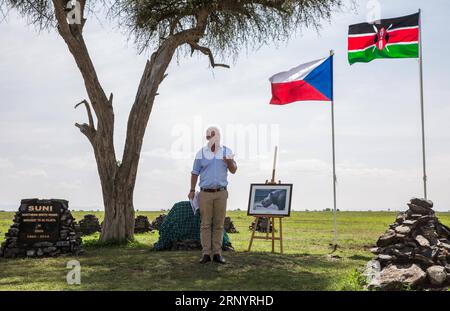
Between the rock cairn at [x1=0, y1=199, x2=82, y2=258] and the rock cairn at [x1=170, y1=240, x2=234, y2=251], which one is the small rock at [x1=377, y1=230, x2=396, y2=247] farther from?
the rock cairn at [x1=0, y1=199, x2=82, y2=258]

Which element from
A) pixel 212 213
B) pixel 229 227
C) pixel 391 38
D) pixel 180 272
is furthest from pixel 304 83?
pixel 229 227

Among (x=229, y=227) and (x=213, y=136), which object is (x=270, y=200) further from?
(x=229, y=227)

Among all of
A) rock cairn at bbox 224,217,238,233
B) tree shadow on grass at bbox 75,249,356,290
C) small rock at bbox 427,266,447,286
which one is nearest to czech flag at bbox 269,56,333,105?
tree shadow on grass at bbox 75,249,356,290

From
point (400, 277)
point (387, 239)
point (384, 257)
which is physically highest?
point (387, 239)

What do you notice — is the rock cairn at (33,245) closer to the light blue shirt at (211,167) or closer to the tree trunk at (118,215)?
the tree trunk at (118,215)

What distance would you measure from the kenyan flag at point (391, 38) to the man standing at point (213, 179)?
677 centimetres

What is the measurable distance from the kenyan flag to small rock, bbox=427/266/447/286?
25.4ft

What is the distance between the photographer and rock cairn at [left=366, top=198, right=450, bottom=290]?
8484 millimetres

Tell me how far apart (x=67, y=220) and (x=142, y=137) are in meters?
3.71

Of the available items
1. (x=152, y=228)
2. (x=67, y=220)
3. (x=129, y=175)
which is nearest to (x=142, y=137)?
(x=129, y=175)

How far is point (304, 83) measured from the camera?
14711mm

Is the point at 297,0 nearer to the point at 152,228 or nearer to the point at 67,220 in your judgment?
the point at 67,220

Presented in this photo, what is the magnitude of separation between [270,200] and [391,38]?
5.62 metres

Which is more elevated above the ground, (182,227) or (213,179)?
(213,179)
